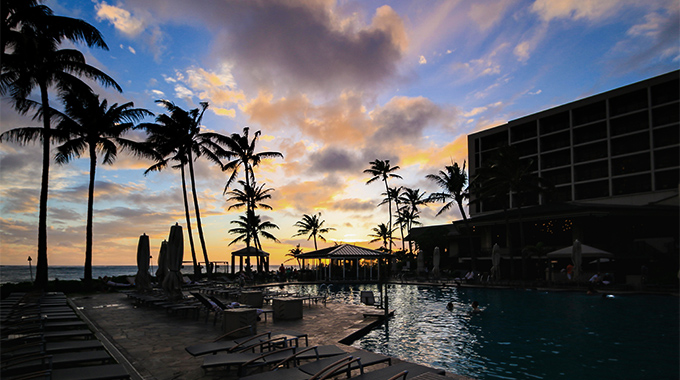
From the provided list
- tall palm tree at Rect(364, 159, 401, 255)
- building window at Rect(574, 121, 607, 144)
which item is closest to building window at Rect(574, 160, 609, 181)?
building window at Rect(574, 121, 607, 144)

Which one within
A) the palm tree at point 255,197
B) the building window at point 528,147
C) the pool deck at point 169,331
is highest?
the building window at point 528,147

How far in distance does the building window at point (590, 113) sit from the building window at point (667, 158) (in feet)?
25.4

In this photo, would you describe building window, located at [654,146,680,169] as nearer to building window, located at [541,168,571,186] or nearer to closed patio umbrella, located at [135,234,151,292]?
building window, located at [541,168,571,186]

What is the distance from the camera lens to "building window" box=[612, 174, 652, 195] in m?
42.6

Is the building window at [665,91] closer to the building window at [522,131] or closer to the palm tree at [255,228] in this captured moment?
the building window at [522,131]

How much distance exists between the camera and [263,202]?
144ft

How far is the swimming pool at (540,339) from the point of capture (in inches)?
314

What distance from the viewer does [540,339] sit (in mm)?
10594

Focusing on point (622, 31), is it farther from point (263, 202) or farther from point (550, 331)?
point (263, 202)

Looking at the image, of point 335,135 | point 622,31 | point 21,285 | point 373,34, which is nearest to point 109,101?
point 21,285

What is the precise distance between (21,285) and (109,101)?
40.5 feet

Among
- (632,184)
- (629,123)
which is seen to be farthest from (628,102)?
(632,184)

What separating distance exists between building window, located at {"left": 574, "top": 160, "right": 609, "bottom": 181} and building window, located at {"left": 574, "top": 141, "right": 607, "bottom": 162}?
2.75ft

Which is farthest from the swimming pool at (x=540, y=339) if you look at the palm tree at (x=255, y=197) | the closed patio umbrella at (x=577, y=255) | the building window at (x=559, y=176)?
the building window at (x=559, y=176)
